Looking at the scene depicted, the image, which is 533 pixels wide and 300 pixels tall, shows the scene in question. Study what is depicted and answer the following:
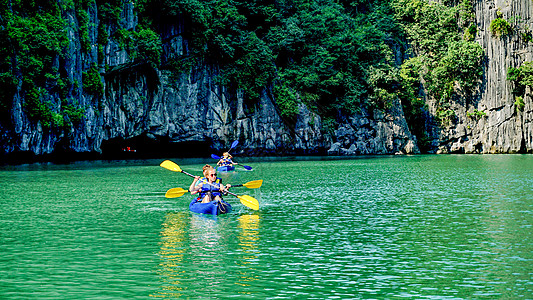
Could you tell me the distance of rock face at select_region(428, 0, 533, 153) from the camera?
60.3 meters

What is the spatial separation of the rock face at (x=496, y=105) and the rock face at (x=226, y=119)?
0.36 ft

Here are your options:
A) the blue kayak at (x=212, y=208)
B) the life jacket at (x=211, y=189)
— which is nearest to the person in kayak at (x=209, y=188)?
the life jacket at (x=211, y=189)

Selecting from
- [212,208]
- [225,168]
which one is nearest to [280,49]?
[225,168]

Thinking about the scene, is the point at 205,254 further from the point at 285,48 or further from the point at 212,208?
the point at 285,48

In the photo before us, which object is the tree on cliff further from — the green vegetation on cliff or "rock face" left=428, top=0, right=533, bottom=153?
"rock face" left=428, top=0, right=533, bottom=153

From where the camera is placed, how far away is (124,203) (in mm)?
18562

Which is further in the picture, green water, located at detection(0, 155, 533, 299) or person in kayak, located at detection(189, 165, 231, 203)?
person in kayak, located at detection(189, 165, 231, 203)

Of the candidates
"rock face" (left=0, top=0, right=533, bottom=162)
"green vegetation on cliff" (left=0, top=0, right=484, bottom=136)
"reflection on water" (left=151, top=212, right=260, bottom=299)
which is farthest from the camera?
"rock face" (left=0, top=0, right=533, bottom=162)

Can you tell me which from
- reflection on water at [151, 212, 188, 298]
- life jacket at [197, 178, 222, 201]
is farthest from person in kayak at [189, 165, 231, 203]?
reflection on water at [151, 212, 188, 298]

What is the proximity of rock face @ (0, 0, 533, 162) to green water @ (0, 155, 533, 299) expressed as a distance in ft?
60.1

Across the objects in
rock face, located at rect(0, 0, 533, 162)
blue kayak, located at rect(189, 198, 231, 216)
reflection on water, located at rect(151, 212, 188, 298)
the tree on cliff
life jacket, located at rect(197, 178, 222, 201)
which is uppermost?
the tree on cliff

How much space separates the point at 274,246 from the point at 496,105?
56.7 metres

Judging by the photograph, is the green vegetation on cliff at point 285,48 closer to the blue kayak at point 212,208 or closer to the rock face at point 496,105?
the rock face at point 496,105

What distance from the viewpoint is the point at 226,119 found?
5197 centimetres
